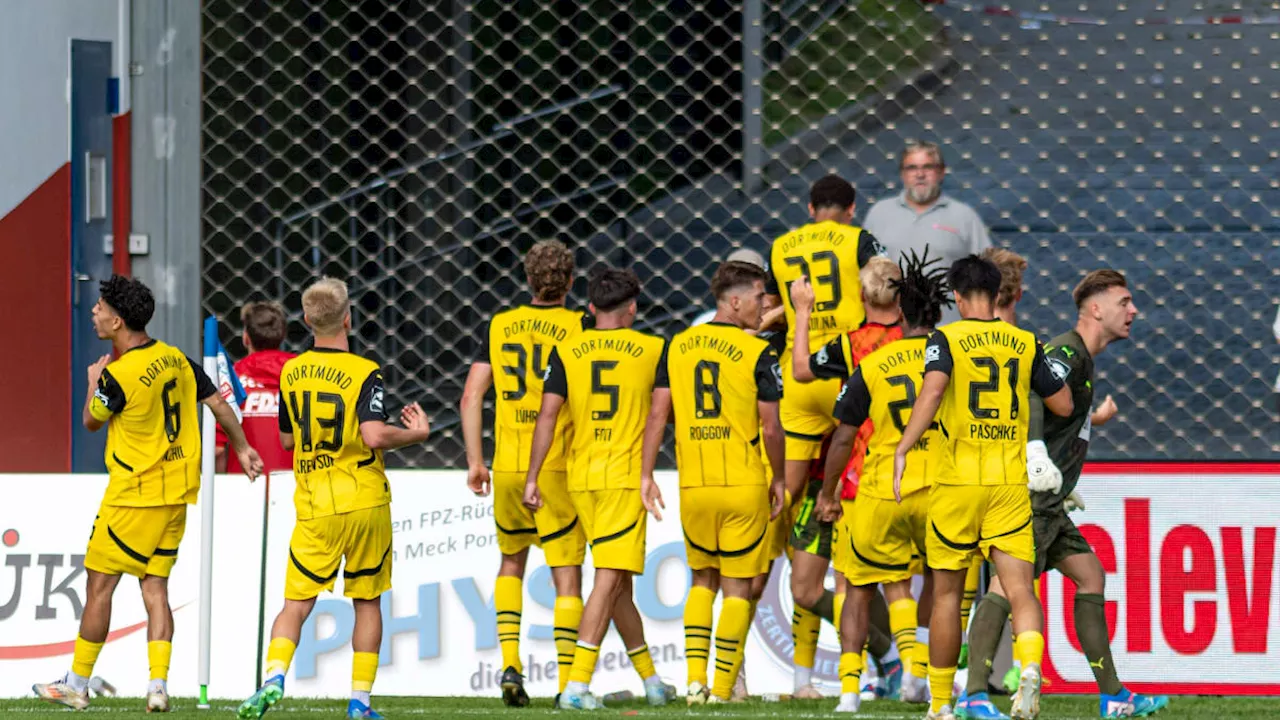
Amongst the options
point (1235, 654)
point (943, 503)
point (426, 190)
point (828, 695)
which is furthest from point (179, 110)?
point (1235, 654)

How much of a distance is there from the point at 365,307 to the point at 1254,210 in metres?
5.14

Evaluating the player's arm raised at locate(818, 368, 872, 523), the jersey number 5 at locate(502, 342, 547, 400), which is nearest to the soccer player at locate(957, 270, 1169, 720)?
the player's arm raised at locate(818, 368, 872, 523)

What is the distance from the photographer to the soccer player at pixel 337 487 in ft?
18.9

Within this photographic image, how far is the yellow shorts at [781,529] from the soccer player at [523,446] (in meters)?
0.65

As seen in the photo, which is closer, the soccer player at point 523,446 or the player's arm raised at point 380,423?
the player's arm raised at point 380,423

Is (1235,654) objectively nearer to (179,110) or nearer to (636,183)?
(636,183)

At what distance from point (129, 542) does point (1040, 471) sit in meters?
2.91

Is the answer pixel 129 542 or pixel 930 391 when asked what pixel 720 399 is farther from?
pixel 129 542

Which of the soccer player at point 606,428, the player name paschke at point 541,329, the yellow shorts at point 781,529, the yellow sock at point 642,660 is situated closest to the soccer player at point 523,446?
the player name paschke at point 541,329

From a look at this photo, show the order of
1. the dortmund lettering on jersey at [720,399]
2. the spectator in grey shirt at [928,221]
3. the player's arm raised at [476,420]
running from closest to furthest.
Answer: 1. the dortmund lettering on jersey at [720,399]
2. the player's arm raised at [476,420]
3. the spectator in grey shirt at [928,221]

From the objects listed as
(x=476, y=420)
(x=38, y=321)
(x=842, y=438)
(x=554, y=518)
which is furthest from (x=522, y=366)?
(x=38, y=321)

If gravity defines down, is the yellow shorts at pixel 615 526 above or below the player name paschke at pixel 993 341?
below

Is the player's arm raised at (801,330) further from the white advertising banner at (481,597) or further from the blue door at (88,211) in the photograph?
the blue door at (88,211)

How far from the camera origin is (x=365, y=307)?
974cm
